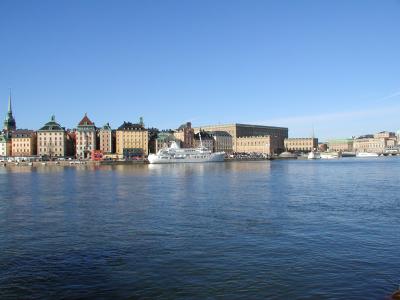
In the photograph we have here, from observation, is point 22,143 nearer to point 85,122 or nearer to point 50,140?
point 50,140

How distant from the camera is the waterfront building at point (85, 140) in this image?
181 metres

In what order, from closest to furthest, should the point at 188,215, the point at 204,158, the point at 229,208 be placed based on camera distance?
the point at 188,215 → the point at 229,208 → the point at 204,158

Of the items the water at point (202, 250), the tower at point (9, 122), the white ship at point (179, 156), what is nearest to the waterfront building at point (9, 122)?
the tower at point (9, 122)

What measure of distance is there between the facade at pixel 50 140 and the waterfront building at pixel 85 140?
19.8 ft

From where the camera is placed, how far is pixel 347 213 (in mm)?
31625

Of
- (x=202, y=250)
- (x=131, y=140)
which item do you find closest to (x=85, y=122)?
(x=131, y=140)

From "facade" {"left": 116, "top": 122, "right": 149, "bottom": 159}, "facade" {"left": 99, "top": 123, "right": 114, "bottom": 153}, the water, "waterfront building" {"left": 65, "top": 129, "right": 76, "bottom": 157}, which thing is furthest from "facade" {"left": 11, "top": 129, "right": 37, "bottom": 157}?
the water

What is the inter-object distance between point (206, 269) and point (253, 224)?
9.71 metres

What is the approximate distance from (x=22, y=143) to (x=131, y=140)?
41475 millimetres

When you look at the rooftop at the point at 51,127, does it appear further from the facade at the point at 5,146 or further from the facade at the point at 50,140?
the facade at the point at 5,146

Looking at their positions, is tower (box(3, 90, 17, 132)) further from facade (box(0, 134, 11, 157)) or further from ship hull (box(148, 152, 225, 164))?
ship hull (box(148, 152, 225, 164))

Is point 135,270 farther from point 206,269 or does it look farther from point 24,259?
point 24,259

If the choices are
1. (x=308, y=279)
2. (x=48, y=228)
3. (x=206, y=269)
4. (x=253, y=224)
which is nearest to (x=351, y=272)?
(x=308, y=279)

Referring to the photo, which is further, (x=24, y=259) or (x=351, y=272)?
(x=24, y=259)
